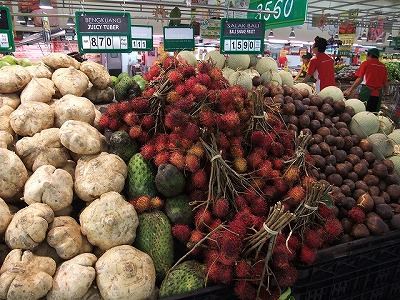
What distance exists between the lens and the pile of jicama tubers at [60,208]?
1.20 metres

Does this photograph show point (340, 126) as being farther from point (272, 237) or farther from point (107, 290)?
point (107, 290)

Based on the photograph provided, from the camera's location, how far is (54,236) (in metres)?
1.25

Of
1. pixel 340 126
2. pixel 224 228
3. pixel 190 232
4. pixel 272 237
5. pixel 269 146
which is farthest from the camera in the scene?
pixel 340 126

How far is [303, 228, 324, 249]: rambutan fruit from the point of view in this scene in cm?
134

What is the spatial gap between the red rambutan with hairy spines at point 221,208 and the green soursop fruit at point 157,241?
217mm

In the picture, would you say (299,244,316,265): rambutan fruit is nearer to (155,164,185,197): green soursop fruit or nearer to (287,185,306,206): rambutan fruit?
(287,185,306,206): rambutan fruit

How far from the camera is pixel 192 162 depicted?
1.40 m

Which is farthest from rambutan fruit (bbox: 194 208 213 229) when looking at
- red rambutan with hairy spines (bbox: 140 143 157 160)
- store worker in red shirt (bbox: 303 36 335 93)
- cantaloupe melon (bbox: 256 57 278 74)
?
store worker in red shirt (bbox: 303 36 335 93)

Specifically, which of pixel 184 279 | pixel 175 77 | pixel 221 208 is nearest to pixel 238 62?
pixel 175 77

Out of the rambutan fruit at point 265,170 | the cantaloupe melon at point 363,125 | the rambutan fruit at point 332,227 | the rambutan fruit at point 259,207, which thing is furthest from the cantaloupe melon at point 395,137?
the rambutan fruit at point 259,207

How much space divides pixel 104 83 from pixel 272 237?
4.25 ft

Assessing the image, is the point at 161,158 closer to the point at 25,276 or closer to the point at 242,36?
the point at 25,276

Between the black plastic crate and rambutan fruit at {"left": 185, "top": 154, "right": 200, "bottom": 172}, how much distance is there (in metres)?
0.57

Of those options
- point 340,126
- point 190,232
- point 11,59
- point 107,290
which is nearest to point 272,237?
point 190,232
